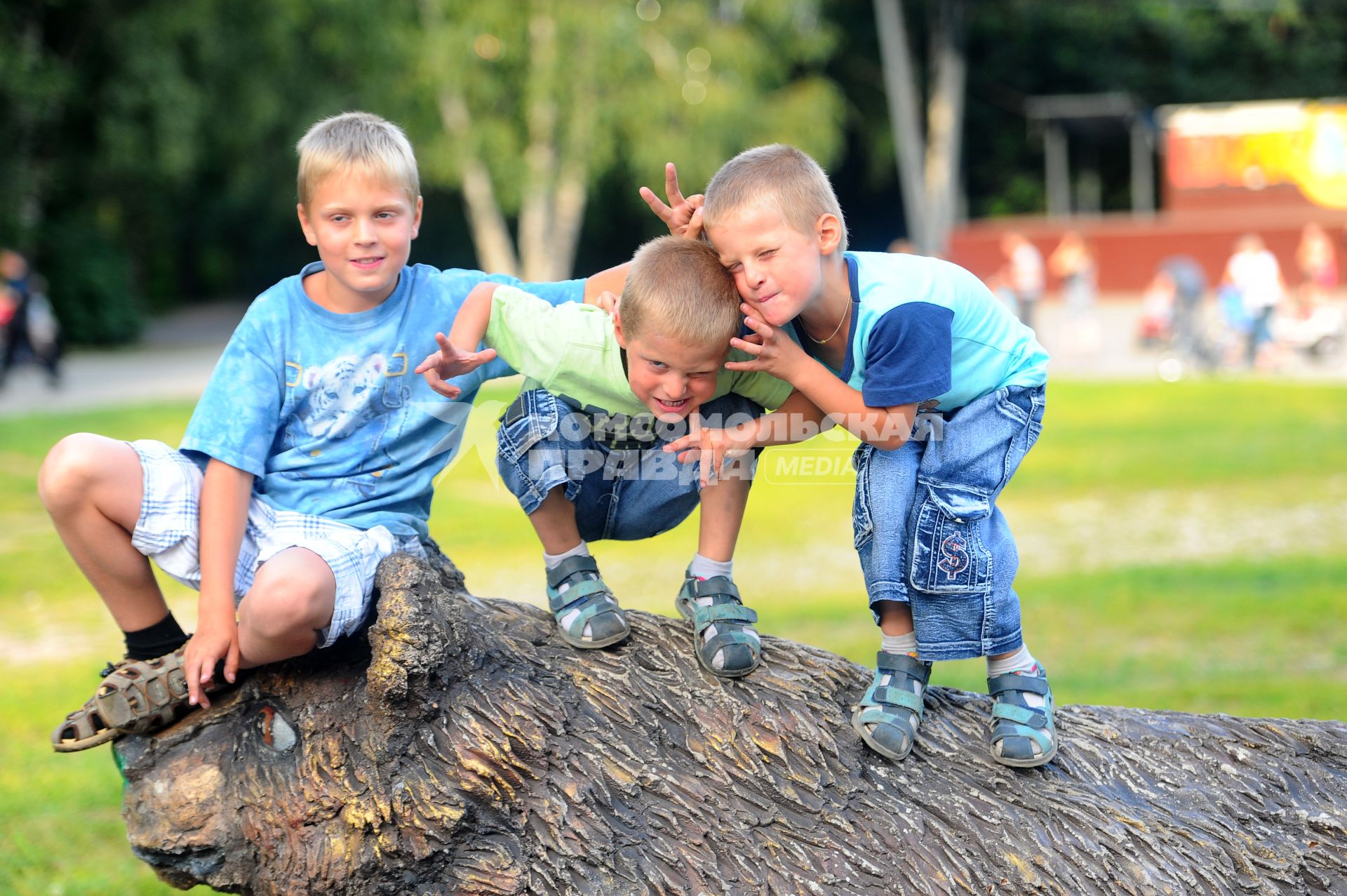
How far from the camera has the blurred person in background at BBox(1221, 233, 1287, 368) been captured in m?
17.7

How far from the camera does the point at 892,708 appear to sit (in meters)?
3.03

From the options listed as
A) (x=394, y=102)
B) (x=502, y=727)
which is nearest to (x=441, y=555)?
(x=502, y=727)

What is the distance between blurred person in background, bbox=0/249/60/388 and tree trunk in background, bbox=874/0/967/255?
19624mm

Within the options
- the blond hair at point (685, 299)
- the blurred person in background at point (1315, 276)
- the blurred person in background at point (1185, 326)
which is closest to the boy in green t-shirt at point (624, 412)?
the blond hair at point (685, 299)

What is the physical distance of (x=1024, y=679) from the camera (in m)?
3.18

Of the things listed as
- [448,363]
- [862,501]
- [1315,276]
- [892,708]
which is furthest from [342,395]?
[1315,276]

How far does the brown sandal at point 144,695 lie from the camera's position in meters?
3.01

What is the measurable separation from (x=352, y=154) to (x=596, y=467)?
1052 millimetres

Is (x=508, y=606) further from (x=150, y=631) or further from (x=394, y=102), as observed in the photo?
(x=394, y=102)

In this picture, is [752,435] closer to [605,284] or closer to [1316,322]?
[605,284]

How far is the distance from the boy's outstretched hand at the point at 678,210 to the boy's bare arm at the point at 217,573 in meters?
1.30

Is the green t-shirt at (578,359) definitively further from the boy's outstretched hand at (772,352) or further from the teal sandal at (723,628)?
the teal sandal at (723,628)

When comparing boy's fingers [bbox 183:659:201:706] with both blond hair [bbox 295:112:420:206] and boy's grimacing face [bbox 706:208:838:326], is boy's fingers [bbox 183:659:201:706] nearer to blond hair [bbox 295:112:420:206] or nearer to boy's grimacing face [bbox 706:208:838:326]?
blond hair [bbox 295:112:420:206]

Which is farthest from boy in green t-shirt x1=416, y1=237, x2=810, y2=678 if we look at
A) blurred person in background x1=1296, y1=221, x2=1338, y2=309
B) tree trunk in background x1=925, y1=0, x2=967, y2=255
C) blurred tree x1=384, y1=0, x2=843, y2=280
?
tree trunk in background x1=925, y1=0, x2=967, y2=255
